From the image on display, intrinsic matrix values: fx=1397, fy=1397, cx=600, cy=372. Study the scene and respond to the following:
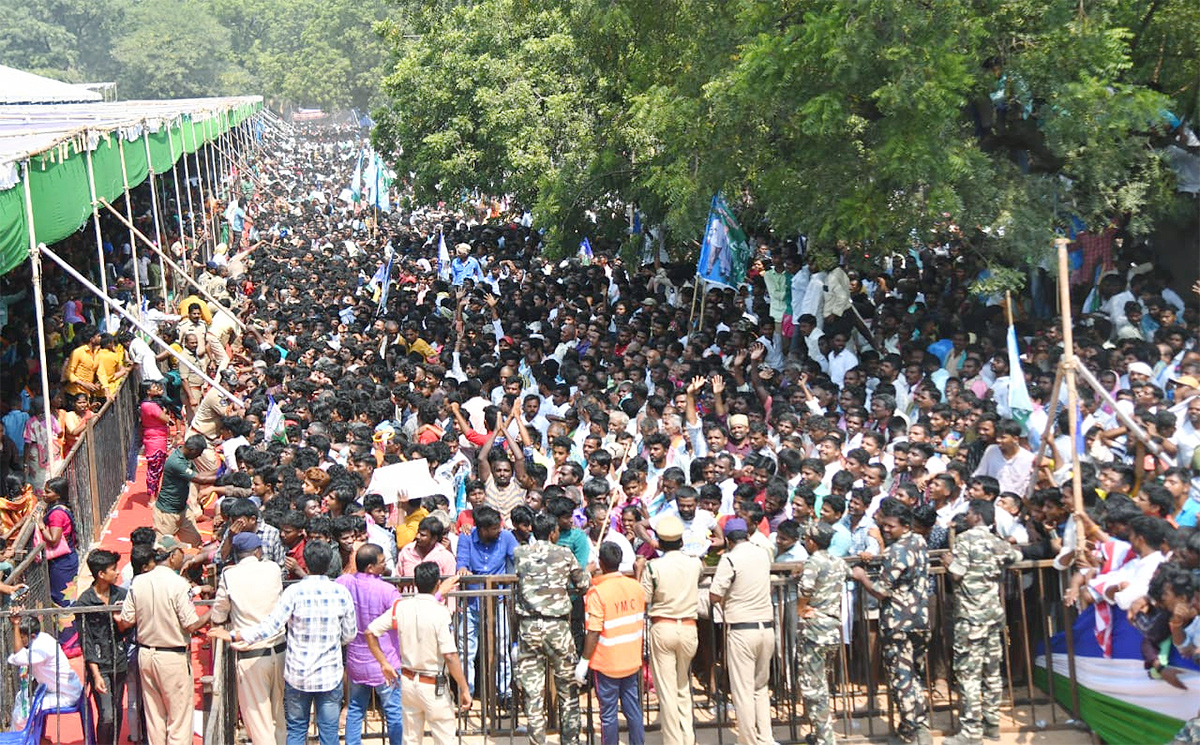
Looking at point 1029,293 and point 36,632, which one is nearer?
point 36,632

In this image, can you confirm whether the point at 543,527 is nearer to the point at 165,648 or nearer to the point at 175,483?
the point at 165,648

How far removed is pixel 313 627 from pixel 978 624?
3.75 m

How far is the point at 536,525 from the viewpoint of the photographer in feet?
26.3

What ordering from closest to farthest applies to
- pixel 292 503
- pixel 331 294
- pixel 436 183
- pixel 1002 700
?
pixel 1002 700
pixel 292 503
pixel 331 294
pixel 436 183

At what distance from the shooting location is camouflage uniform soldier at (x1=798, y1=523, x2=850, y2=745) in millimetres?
7891

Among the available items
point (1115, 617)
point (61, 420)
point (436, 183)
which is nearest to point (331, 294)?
point (436, 183)

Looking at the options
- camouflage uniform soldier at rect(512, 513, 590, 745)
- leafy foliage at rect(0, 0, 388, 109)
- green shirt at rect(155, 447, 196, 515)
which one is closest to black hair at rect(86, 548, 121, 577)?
camouflage uniform soldier at rect(512, 513, 590, 745)

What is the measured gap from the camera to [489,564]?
8.61 m

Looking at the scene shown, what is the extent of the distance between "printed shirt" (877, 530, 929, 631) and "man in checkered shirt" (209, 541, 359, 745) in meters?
3.05

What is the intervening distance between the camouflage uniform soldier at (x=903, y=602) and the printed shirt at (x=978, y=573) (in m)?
0.20

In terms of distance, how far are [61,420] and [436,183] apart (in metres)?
12.0

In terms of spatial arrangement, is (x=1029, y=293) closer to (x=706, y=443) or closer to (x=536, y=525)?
(x=706, y=443)

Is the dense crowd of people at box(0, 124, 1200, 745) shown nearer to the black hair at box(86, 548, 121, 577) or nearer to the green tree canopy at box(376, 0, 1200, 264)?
the black hair at box(86, 548, 121, 577)

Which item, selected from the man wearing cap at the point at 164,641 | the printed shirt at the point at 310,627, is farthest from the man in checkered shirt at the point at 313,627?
the man wearing cap at the point at 164,641
